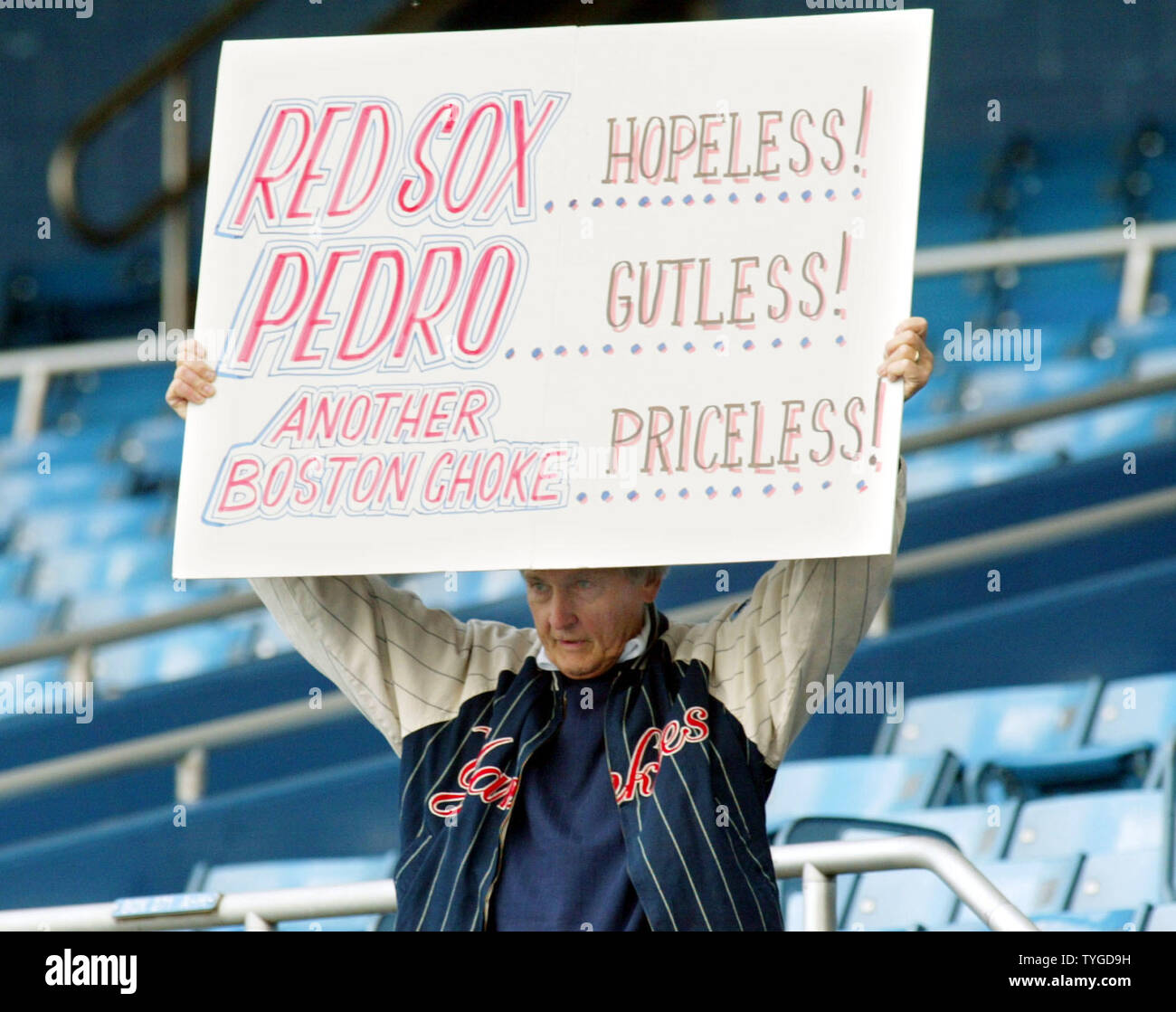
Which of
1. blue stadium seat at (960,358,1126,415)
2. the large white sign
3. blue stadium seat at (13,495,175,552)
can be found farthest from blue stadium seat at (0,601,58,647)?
the large white sign

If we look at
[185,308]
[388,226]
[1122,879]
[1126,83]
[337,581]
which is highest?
[1126,83]

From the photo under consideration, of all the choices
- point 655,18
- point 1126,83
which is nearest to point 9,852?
point 655,18

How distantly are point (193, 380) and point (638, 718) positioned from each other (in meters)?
0.64

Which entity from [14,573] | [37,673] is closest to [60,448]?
[14,573]

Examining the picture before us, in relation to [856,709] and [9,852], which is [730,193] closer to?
[856,709]

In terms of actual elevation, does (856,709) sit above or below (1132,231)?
below

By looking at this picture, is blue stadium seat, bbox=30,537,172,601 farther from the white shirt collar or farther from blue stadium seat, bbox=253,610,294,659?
the white shirt collar

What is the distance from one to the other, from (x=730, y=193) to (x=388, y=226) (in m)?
0.39

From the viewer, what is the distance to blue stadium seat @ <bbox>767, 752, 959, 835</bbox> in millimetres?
3562

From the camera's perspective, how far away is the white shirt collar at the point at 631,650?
6.82ft

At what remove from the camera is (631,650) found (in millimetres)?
2082

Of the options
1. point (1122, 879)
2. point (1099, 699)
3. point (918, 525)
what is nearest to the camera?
point (1122, 879)

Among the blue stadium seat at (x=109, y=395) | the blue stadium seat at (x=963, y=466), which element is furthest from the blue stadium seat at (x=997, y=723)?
the blue stadium seat at (x=109, y=395)

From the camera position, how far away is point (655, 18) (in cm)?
671
